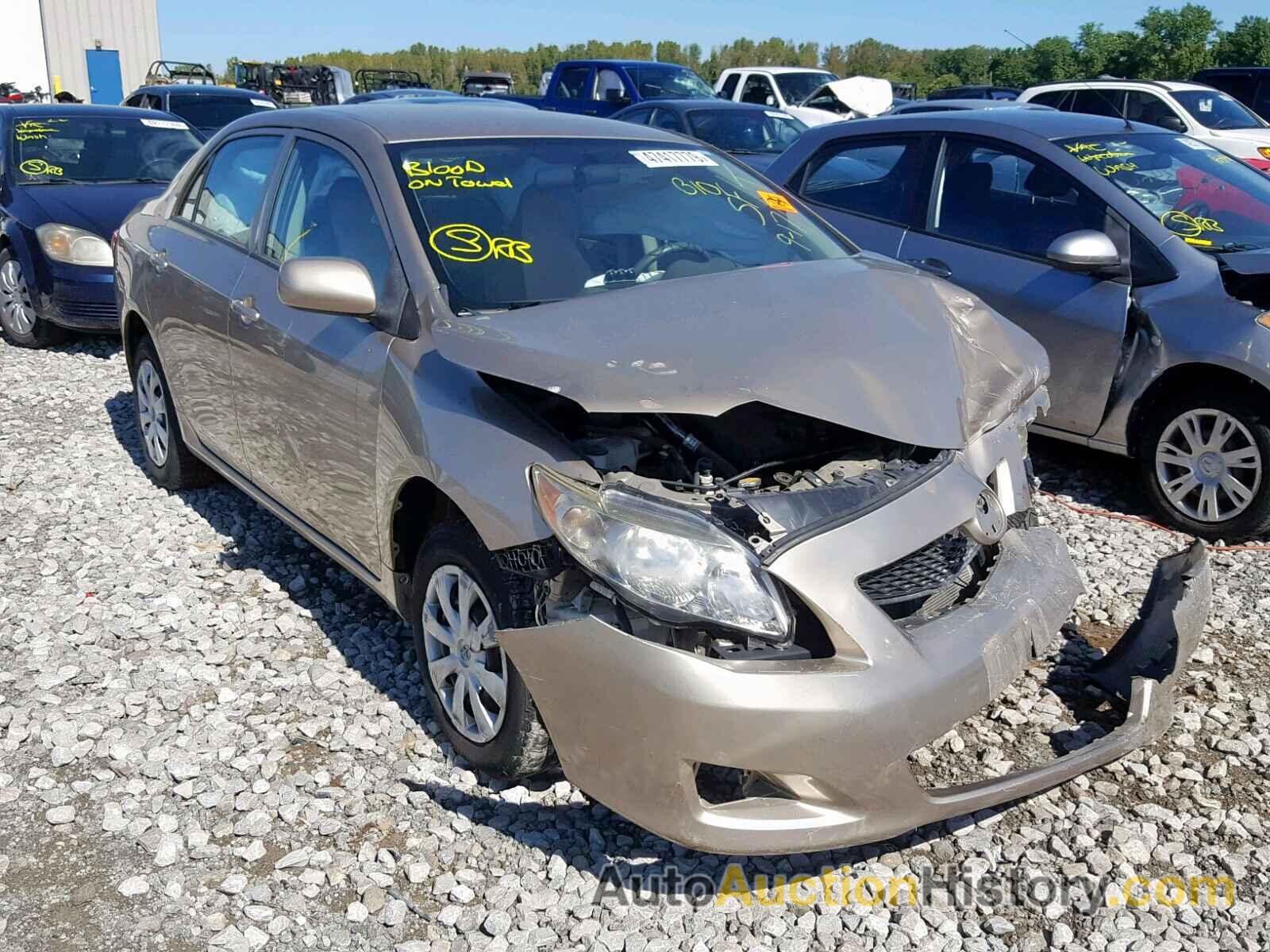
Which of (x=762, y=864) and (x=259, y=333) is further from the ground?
(x=259, y=333)

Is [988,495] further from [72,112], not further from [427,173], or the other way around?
[72,112]

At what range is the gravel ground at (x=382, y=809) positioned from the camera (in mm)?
2721

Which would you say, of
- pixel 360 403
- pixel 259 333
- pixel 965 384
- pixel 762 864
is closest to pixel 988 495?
pixel 965 384

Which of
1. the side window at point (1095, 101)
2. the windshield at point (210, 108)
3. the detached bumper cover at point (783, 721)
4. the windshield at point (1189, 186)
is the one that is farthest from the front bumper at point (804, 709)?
the side window at point (1095, 101)

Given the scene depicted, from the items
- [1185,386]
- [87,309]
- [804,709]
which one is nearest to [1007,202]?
[1185,386]

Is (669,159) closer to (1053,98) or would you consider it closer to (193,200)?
(193,200)

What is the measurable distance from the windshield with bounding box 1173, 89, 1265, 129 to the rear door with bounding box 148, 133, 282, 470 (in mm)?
12977

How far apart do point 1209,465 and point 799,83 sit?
15.9 meters

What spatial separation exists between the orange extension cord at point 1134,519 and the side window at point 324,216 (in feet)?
11.1

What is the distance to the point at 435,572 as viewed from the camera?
319 centimetres

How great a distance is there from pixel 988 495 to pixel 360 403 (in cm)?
177

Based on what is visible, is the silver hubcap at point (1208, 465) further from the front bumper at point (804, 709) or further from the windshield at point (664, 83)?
the windshield at point (664, 83)

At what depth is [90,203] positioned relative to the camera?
8.29m

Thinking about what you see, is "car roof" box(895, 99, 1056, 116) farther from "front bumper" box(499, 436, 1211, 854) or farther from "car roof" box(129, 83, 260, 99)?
"car roof" box(129, 83, 260, 99)
